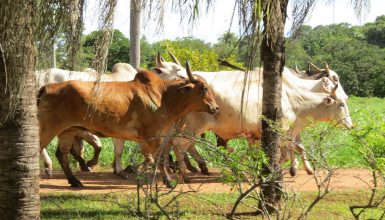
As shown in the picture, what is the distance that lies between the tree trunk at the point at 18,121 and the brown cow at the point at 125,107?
3.44 meters

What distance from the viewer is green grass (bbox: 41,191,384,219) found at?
21.5 feet

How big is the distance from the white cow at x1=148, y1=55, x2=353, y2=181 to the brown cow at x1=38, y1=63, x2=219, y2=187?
55cm

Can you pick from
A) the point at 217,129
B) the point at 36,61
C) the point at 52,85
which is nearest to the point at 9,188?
the point at 36,61

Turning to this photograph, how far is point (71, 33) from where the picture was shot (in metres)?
3.52

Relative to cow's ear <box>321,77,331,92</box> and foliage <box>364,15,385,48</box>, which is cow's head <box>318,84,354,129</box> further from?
foliage <box>364,15,385,48</box>

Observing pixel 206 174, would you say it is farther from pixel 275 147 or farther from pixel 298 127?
pixel 275 147

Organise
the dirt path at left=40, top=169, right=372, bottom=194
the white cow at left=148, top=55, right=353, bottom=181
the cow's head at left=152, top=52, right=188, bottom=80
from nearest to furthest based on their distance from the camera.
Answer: the dirt path at left=40, top=169, right=372, bottom=194 → the white cow at left=148, top=55, right=353, bottom=181 → the cow's head at left=152, top=52, right=188, bottom=80

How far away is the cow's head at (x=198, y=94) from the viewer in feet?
29.2

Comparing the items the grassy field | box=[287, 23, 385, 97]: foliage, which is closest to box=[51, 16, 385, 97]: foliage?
box=[287, 23, 385, 97]: foliage

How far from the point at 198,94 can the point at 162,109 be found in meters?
0.54

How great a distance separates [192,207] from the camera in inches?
277

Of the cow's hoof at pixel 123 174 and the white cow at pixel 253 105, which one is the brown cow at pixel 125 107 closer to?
the white cow at pixel 253 105

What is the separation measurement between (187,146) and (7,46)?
574 centimetres

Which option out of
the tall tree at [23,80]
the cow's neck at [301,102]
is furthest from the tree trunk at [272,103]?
the cow's neck at [301,102]
